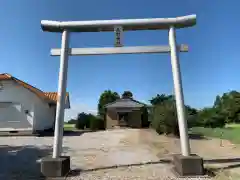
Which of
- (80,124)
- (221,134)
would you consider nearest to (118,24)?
(221,134)

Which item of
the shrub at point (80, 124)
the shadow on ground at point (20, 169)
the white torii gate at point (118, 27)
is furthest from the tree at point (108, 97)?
the white torii gate at point (118, 27)

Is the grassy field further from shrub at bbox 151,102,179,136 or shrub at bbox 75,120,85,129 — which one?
shrub at bbox 75,120,85,129

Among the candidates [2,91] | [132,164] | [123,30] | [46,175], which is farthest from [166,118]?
[2,91]

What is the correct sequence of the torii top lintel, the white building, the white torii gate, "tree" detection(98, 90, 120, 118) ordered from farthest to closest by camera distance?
"tree" detection(98, 90, 120, 118) → the white building → the torii top lintel → the white torii gate

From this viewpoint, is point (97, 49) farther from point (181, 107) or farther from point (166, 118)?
point (166, 118)

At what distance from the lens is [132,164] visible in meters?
7.03

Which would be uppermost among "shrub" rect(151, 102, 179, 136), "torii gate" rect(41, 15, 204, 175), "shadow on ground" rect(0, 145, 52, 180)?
"torii gate" rect(41, 15, 204, 175)

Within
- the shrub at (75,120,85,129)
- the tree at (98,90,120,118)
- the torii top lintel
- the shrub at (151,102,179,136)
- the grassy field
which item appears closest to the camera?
the torii top lintel

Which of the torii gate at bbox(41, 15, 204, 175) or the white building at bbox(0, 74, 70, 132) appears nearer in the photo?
the torii gate at bbox(41, 15, 204, 175)

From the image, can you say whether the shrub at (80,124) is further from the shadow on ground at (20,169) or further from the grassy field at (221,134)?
the shadow on ground at (20,169)

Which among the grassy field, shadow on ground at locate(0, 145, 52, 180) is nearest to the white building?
shadow on ground at locate(0, 145, 52, 180)

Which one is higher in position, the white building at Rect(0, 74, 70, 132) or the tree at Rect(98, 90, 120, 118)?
the tree at Rect(98, 90, 120, 118)

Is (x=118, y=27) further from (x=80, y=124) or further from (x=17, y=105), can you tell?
(x=80, y=124)

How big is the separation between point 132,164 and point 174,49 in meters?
3.57
